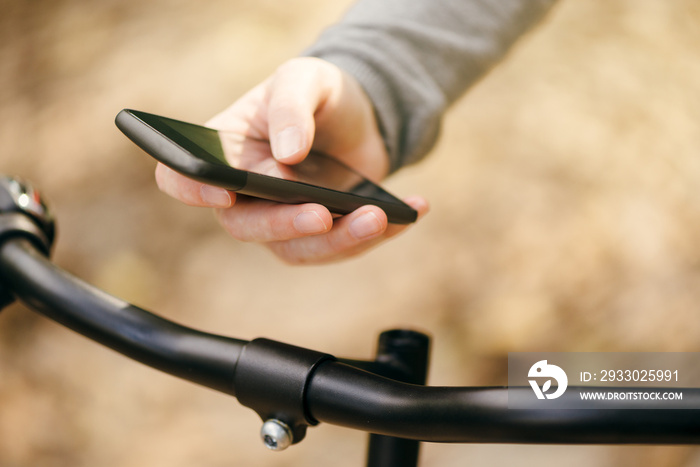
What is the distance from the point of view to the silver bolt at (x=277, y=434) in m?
0.29

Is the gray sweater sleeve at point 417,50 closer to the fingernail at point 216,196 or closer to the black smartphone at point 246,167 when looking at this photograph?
the black smartphone at point 246,167

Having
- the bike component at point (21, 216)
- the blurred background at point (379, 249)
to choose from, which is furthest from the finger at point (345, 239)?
the blurred background at point (379, 249)

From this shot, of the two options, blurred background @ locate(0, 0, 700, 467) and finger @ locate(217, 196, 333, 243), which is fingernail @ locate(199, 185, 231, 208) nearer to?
finger @ locate(217, 196, 333, 243)

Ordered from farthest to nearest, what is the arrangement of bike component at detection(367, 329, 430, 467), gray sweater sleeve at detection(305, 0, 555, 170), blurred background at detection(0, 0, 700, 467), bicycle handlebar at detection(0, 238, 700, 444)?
blurred background at detection(0, 0, 700, 467)
gray sweater sleeve at detection(305, 0, 555, 170)
bike component at detection(367, 329, 430, 467)
bicycle handlebar at detection(0, 238, 700, 444)

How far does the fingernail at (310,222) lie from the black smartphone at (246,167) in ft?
0.03

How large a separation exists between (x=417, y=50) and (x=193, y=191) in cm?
38

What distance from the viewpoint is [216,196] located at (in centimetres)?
38

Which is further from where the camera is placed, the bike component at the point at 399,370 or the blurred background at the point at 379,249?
the blurred background at the point at 379,249

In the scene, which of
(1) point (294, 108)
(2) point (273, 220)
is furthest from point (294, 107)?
(2) point (273, 220)

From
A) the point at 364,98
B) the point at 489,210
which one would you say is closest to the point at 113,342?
the point at 364,98

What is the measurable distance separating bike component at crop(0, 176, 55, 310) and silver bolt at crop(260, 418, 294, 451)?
9.4 inches

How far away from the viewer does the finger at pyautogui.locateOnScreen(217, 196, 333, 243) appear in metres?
0.38

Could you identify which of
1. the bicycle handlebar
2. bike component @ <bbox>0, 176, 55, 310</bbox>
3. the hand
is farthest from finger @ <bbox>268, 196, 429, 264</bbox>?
bike component @ <bbox>0, 176, 55, 310</bbox>

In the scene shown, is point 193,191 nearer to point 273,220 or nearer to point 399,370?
point 273,220
